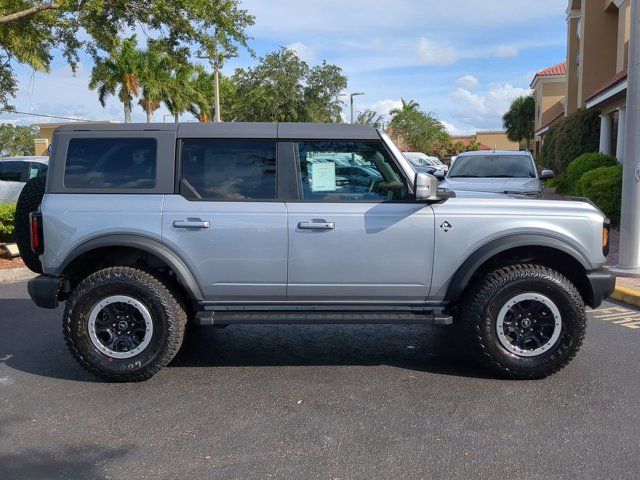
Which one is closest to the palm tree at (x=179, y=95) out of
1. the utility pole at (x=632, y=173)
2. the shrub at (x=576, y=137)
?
the shrub at (x=576, y=137)

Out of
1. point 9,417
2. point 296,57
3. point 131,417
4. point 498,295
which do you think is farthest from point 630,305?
point 296,57

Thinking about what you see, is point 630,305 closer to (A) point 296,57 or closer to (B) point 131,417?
(B) point 131,417

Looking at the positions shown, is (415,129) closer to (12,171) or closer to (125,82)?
(125,82)

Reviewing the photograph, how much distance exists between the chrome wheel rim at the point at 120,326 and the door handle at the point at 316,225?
4.45 ft

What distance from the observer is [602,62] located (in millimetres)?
23891

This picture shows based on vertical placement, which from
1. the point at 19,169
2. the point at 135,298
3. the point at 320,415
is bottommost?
the point at 320,415

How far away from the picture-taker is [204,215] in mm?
4629

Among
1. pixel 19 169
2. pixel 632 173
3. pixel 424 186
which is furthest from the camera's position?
pixel 19 169

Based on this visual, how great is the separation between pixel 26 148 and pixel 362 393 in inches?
2617

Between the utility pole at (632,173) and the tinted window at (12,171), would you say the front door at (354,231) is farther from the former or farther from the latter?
the tinted window at (12,171)

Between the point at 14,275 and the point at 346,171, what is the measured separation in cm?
658

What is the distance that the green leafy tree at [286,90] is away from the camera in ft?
108

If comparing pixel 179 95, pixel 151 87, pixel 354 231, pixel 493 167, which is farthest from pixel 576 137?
pixel 179 95

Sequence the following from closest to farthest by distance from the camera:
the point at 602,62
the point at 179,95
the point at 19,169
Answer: the point at 19,169
the point at 602,62
the point at 179,95
